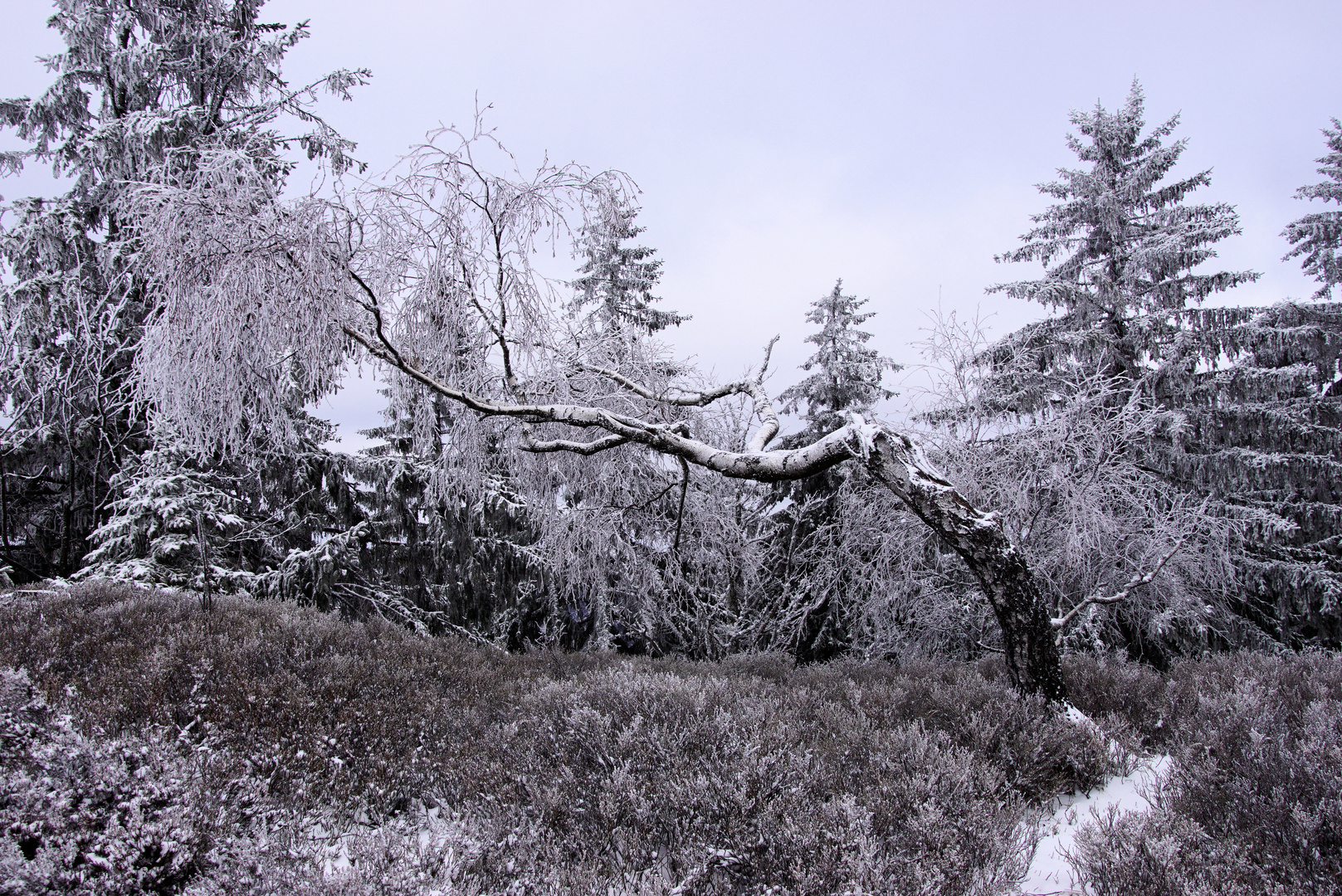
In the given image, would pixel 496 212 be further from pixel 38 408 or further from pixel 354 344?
pixel 38 408

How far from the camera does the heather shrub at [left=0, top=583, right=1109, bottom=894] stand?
253cm

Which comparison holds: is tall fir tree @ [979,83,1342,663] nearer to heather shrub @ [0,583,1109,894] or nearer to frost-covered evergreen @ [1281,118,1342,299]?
frost-covered evergreen @ [1281,118,1342,299]

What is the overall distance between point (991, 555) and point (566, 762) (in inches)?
124

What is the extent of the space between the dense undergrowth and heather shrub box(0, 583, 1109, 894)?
0.02m

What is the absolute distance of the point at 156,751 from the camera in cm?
312

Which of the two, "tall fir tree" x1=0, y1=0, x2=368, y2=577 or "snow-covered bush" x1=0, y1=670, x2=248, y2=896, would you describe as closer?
"snow-covered bush" x1=0, y1=670, x2=248, y2=896

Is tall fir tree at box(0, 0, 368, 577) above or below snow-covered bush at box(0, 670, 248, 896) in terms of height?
above

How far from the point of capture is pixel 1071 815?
10.8ft

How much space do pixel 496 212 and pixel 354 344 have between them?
1.72 metres

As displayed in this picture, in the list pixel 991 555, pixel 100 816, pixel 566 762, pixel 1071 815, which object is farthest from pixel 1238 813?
pixel 100 816

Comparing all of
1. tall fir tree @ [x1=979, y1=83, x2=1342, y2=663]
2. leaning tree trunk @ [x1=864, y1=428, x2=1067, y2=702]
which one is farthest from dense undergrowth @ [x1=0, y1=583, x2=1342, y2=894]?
tall fir tree @ [x1=979, y1=83, x2=1342, y2=663]

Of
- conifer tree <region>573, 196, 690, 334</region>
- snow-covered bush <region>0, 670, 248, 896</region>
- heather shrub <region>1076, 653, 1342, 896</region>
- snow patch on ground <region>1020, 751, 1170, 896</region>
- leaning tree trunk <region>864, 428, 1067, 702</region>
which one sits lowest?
snow patch on ground <region>1020, 751, 1170, 896</region>

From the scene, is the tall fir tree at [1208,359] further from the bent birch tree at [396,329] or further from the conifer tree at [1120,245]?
the bent birch tree at [396,329]

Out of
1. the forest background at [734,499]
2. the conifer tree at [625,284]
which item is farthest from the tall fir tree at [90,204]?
the conifer tree at [625,284]
